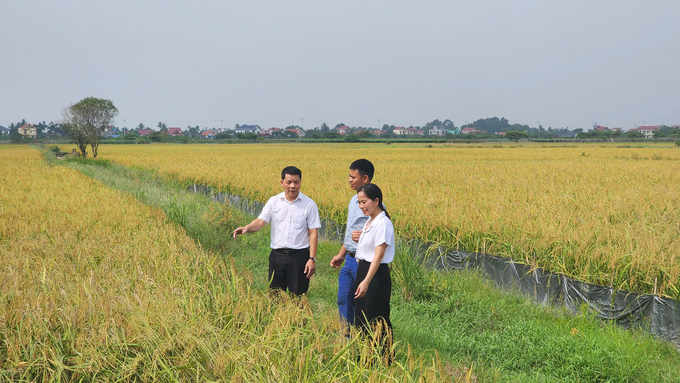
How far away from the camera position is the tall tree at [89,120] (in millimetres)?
37500

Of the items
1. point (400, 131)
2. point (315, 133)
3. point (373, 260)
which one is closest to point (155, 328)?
point (373, 260)

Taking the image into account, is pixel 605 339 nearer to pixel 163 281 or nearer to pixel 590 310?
pixel 590 310

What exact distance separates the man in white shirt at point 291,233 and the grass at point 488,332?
11.5 inches

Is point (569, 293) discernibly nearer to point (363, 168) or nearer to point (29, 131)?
point (363, 168)

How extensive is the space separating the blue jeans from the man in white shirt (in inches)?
14.0

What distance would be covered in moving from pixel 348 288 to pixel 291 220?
814mm

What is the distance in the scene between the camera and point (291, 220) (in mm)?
4297

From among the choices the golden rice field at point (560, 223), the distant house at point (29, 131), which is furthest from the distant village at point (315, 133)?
the golden rice field at point (560, 223)

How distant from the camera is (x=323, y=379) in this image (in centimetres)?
237

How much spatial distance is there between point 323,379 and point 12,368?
161 cm

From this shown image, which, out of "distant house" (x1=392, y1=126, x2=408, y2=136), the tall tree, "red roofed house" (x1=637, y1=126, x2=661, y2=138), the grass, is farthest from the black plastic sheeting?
"distant house" (x1=392, y1=126, x2=408, y2=136)

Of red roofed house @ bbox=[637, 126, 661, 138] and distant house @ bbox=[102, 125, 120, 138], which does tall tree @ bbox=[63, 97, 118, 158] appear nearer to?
distant house @ bbox=[102, 125, 120, 138]

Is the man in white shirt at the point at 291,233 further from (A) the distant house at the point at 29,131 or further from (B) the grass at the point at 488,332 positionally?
(A) the distant house at the point at 29,131

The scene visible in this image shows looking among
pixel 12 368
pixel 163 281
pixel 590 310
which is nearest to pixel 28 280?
pixel 163 281
